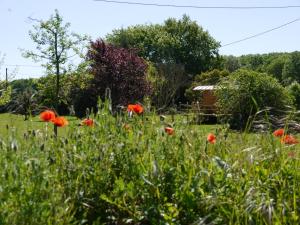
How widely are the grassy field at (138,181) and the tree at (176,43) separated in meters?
42.4

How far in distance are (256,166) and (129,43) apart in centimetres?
4720

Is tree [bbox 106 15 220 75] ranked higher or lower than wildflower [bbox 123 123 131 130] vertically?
higher

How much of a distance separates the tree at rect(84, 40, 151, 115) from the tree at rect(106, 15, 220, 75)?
27.3 metres

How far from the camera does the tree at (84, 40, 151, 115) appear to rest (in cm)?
1700

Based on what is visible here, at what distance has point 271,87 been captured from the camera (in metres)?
17.0

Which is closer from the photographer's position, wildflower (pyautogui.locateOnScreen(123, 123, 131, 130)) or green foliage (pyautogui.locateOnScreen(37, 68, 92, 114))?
wildflower (pyautogui.locateOnScreen(123, 123, 131, 130))

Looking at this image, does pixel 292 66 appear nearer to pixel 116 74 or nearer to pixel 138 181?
pixel 116 74

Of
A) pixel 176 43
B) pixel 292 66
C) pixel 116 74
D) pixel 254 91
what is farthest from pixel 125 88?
pixel 292 66

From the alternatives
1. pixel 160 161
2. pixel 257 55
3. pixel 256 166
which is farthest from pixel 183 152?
pixel 257 55

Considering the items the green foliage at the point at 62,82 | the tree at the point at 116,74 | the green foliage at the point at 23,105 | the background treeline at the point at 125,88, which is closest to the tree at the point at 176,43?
the background treeline at the point at 125,88

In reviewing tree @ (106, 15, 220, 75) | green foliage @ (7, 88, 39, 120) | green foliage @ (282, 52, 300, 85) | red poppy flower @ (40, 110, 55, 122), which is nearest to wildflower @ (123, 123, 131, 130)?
red poppy flower @ (40, 110, 55, 122)

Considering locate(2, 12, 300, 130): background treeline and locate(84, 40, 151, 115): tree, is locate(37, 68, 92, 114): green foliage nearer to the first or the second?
locate(2, 12, 300, 130): background treeline

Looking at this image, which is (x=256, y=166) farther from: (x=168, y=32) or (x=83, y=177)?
(x=168, y=32)

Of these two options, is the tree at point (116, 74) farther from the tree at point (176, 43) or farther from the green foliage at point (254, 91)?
the tree at point (176, 43)
